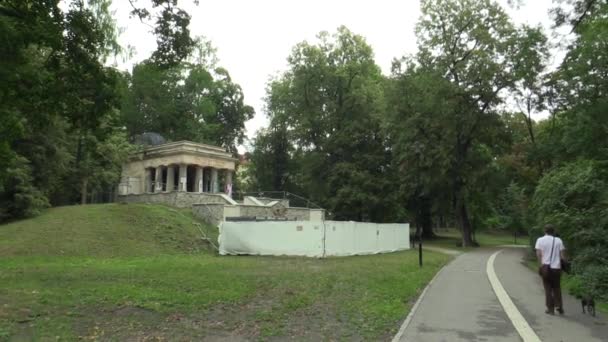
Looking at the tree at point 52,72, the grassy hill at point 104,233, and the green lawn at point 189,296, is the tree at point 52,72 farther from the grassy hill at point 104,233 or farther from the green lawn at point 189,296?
the grassy hill at point 104,233

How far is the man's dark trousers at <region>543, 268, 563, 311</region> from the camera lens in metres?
10.4

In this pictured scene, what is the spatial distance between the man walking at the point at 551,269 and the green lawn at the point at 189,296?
9.34 feet

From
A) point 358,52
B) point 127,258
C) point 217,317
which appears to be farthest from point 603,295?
point 358,52

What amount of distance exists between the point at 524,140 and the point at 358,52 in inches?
750

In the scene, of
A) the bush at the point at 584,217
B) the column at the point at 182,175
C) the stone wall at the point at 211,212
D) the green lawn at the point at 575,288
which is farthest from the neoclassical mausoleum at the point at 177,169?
the green lawn at the point at 575,288

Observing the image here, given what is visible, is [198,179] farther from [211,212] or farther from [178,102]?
[178,102]

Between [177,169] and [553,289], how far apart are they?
3798cm

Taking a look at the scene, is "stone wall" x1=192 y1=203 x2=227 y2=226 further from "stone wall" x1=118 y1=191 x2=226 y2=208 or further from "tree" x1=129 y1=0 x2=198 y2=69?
"tree" x1=129 y1=0 x2=198 y2=69

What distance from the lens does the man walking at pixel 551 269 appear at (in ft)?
34.3

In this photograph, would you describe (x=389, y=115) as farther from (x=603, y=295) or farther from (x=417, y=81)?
(x=603, y=295)

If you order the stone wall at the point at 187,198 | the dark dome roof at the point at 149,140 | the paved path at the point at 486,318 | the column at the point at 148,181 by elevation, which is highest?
the dark dome roof at the point at 149,140

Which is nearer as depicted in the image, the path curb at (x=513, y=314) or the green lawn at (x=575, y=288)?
the path curb at (x=513, y=314)

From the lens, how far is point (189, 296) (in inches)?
447

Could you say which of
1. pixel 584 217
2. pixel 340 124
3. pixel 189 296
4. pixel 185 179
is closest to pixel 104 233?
pixel 189 296
